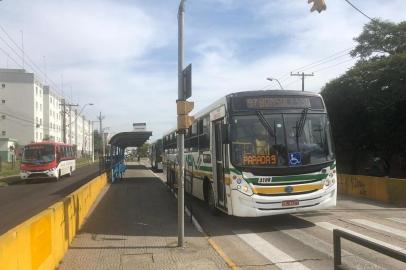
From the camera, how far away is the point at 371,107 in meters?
27.4

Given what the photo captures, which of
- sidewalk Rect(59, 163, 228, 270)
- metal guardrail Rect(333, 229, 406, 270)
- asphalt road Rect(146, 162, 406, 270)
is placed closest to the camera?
metal guardrail Rect(333, 229, 406, 270)

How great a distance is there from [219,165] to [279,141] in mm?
1765

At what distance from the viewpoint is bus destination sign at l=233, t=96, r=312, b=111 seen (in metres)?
12.3

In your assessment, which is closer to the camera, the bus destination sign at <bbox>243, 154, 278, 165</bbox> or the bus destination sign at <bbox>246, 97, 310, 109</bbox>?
the bus destination sign at <bbox>243, 154, 278, 165</bbox>

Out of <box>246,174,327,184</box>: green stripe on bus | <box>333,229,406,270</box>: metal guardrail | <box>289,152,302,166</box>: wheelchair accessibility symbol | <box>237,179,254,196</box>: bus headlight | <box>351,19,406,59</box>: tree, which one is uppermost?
<box>351,19,406,59</box>: tree

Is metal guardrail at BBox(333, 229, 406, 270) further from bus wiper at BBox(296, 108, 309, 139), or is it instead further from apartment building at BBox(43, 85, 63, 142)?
apartment building at BBox(43, 85, 63, 142)

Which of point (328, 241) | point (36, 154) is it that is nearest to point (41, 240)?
point (328, 241)

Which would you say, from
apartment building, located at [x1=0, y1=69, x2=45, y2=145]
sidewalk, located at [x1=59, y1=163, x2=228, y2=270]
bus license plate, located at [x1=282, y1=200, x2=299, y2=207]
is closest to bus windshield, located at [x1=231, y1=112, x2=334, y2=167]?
bus license plate, located at [x1=282, y1=200, x2=299, y2=207]

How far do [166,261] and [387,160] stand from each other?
78.6ft

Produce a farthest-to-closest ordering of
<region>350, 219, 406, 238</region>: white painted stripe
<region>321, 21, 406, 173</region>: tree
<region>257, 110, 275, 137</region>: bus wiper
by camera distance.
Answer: <region>321, 21, 406, 173</region>: tree → <region>257, 110, 275, 137</region>: bus wiper → <region>350, 219, 406, 238</region>: white painted stripe

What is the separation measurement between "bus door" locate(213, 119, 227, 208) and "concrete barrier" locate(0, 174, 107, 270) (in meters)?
3.56

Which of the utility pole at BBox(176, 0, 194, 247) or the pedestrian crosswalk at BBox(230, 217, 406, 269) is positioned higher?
the utility pole at BBox(176, 0, 194, 247)

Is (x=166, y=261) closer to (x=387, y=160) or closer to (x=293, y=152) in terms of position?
(x=293, y=152)

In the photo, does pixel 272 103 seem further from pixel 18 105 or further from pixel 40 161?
pixel 18 105
